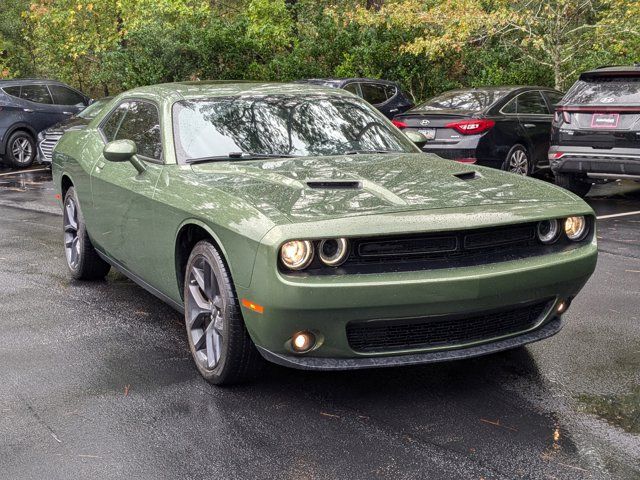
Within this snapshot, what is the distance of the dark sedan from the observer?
12047 mm

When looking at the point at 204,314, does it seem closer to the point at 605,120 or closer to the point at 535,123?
the point at 605,120

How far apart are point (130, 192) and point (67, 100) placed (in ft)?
48.3

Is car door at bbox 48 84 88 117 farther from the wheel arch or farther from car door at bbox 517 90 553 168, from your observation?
the wheel arch

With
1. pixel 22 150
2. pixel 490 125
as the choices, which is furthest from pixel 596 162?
pixel 22 150

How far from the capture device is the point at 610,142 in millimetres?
10172

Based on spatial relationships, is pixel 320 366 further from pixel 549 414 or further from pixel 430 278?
pixel 549 414

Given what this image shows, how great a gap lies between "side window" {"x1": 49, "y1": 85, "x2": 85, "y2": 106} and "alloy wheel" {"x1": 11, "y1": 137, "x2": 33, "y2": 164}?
1.24m

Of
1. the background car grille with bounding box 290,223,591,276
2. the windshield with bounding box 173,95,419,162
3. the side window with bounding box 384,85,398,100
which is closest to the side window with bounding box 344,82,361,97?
the side window with bounding box 384,85,398,100

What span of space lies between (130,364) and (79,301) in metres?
1.64

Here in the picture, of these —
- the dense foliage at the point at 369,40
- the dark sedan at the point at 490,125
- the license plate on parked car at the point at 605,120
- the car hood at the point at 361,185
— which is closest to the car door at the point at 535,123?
the dark sedan at the point at 490,125

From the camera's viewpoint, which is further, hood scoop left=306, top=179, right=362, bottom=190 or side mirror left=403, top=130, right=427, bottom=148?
side mirror left=403, top=130, right=427, bottom=148

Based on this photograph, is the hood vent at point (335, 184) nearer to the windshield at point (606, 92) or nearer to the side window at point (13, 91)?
the windshield at point (606, 92)

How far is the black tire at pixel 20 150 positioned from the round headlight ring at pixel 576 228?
15468 mm

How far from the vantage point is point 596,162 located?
10.3 metres
